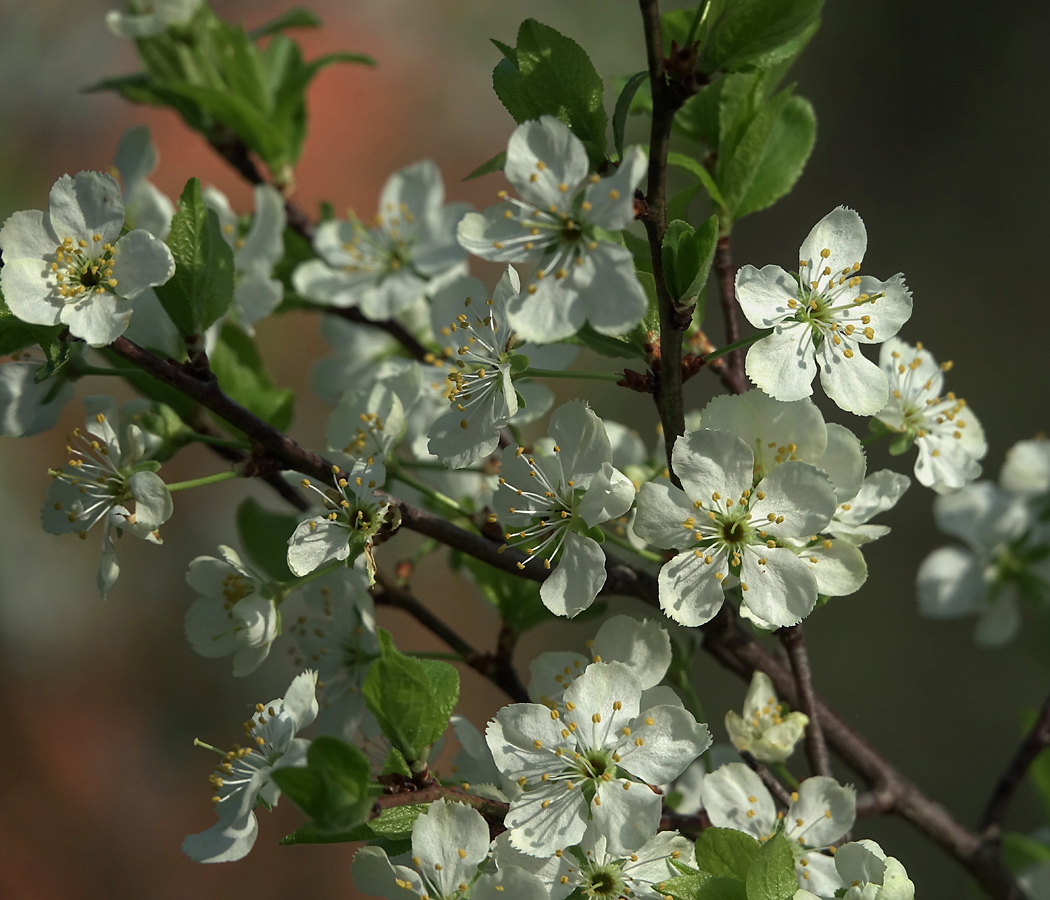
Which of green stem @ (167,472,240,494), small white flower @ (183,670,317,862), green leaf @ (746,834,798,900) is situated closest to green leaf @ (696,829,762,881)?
green leaf @ (746,834,798,900)

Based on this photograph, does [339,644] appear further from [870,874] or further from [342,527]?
[870,874]

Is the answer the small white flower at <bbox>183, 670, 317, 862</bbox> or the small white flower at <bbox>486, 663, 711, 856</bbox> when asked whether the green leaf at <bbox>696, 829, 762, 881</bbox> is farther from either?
the small white flower at <bbox>183, 670, 317, 862</bbox>

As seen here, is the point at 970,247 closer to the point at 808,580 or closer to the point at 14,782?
the point at 808,580

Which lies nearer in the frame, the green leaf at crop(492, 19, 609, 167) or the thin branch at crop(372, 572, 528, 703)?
the green leaf at crop(492, 19, 609, 167)

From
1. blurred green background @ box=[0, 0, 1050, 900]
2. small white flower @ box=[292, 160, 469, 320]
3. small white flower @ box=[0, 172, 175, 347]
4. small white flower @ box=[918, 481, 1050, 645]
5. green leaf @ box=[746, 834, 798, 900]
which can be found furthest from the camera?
blurred green background @ box=[0, 0, 1050, 900]

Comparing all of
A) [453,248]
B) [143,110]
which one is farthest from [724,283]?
[143,110]

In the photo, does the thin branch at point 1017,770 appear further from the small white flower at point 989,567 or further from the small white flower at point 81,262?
the small white flower at point 81,262

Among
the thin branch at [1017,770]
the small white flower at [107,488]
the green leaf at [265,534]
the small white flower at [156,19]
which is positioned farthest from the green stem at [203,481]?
the thin branch at [1017,770]
